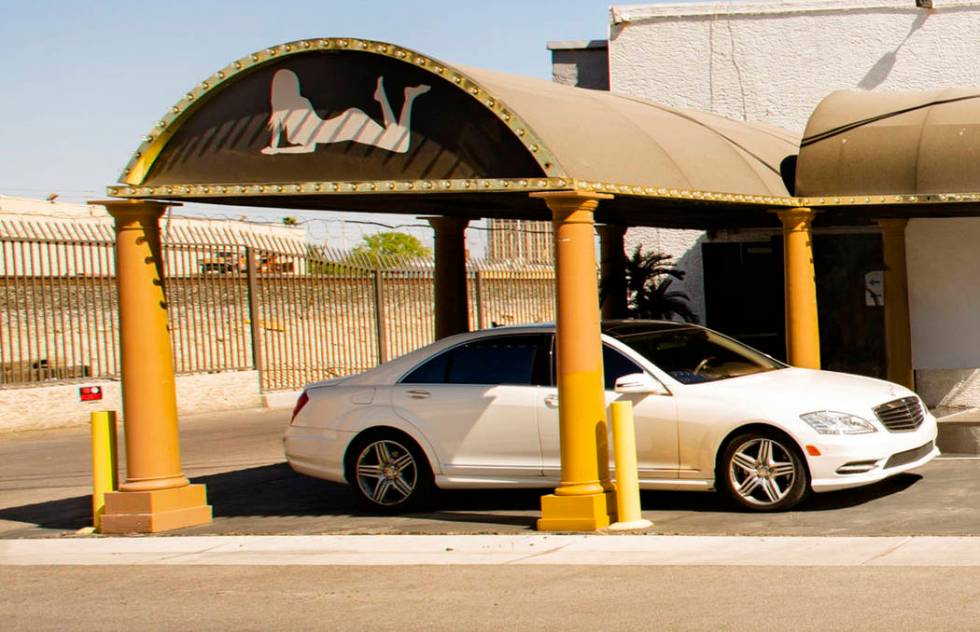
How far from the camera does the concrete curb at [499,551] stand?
31.2 ft

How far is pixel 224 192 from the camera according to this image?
12023 millimetres

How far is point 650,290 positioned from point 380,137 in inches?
330

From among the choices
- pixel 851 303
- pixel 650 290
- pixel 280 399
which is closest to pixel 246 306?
pixel 280 399

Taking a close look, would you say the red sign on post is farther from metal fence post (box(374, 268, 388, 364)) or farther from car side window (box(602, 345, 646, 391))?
car side window (box(602, 345, 646, 391))

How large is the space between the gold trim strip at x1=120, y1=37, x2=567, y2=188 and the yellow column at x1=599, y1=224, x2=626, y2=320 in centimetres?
768

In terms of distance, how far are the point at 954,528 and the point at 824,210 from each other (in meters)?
5.21

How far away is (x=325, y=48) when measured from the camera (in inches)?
454

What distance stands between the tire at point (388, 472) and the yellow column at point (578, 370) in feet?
5.15

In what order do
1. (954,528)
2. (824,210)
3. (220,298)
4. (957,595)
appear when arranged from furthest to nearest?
(220,298) < (824,210) < (954,528) < (957,595)

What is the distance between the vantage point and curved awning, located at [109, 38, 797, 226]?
11.3m

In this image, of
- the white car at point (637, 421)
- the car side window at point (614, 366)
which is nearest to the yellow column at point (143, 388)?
the white car at point (637, 421)

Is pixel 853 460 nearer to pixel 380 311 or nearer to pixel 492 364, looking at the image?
pixel 492 364

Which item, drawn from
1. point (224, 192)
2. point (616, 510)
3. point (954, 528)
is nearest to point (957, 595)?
point (954, 528)

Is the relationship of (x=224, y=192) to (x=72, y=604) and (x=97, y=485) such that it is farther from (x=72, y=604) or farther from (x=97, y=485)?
(x=72, y=604)
